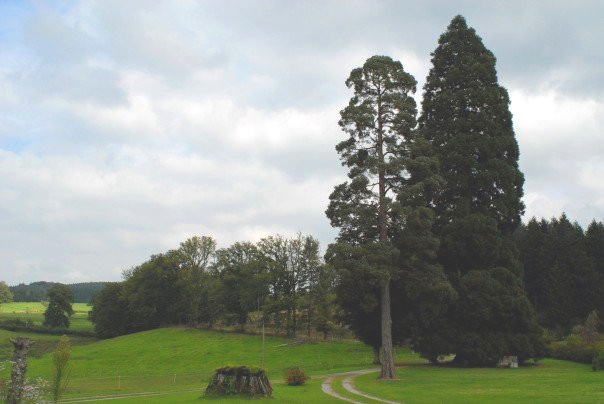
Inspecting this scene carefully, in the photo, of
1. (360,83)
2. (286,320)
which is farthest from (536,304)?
(360,83)

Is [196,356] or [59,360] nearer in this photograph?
[59,360]

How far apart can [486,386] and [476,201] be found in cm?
1836

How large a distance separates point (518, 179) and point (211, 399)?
29.1m

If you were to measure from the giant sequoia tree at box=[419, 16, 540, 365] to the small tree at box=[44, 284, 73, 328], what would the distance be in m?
94.5

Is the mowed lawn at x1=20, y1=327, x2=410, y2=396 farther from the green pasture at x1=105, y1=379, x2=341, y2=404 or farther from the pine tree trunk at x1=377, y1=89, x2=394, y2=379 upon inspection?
the green pasture at x1=105, y1=379, x2=341, y2=404

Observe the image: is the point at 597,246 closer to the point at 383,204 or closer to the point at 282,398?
the point at 383,204

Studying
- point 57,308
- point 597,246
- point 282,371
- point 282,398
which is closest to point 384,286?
point 282,398

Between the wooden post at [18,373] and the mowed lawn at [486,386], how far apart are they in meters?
14.4

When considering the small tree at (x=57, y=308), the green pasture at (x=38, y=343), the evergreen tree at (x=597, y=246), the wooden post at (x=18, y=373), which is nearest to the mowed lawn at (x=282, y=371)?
the green pasture at (x=38, y=343)

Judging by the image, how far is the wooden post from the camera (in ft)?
49.5

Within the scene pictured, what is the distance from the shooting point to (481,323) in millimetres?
38188

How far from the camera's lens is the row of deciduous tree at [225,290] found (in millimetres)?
72750

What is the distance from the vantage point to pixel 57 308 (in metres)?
112

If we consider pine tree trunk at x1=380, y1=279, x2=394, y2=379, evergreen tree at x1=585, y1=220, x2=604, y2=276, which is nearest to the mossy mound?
pine tree trunk at x1=380, y1=279, x2=394, y2=379
